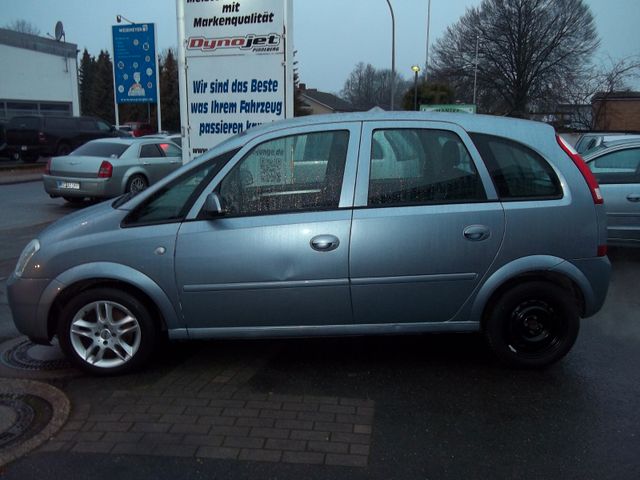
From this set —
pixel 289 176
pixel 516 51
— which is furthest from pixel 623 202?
pixel 516 51

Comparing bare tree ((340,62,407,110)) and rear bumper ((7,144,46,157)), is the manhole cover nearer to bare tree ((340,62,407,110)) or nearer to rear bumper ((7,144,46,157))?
rear bumper ((7,144,46,157))

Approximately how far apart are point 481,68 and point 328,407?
50856 mm

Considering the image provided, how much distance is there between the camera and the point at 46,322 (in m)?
4.18

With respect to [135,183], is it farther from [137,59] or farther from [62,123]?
[62,123]

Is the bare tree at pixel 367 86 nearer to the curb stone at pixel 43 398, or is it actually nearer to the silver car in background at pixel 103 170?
the silver car in background at pixel 103 170

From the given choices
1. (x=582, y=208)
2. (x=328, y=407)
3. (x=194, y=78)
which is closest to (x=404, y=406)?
(x=328, y=407)

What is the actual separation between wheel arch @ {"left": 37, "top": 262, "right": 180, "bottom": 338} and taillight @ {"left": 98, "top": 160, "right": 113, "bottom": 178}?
918 cm

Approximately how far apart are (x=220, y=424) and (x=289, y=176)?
1721mm

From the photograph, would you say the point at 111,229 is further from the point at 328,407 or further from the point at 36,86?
the point at 36,86

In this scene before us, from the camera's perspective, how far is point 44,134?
991 inches

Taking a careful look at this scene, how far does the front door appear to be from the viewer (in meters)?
3.98

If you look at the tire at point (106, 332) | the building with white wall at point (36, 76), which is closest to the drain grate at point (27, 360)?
the tire at point (106, 332)

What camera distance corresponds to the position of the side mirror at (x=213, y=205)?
3.91 metres

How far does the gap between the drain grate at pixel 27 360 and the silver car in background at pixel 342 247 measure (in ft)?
1.21
